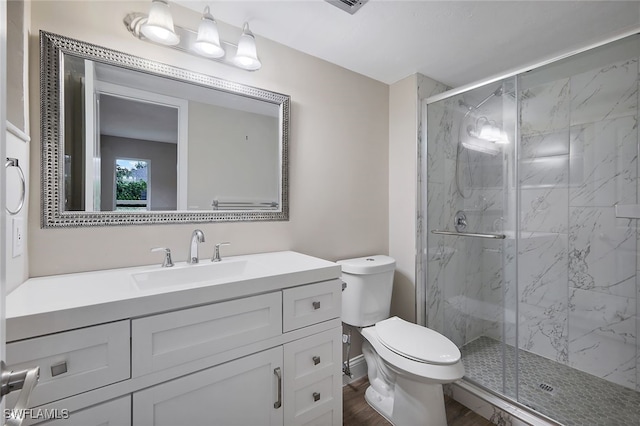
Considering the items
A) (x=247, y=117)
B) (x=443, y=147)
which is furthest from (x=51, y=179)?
(x=443, y=147)

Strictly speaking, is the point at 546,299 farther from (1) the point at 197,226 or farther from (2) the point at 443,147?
(1) the point at 197,226

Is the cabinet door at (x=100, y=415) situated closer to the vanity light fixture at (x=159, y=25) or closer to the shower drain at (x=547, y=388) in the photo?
the vanity light fixture at (x=159, y=25)

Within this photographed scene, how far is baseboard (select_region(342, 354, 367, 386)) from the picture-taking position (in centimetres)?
192

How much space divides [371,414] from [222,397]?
41.4 inches

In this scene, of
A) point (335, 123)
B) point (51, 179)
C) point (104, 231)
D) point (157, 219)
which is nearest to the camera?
point (51, 179)

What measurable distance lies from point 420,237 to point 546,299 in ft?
3.49

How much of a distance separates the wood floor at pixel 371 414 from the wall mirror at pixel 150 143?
1228mm

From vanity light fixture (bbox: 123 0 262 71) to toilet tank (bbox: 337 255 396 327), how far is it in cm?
130

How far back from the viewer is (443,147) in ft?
6.84

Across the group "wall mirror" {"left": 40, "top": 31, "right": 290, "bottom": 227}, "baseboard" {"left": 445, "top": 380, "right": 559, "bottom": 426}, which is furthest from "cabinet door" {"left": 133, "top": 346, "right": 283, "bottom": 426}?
"baseboard" {"left": 445, "top": 380, "right": 559, "bottom": 426}

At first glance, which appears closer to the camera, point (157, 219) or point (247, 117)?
point (157, 219)

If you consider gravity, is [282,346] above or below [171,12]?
below

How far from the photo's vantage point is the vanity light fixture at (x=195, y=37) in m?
1.21

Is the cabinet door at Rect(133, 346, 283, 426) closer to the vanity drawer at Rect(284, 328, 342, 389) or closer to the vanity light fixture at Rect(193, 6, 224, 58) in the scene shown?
the vanity drawer at Rect(284, 328, 342, 389)
